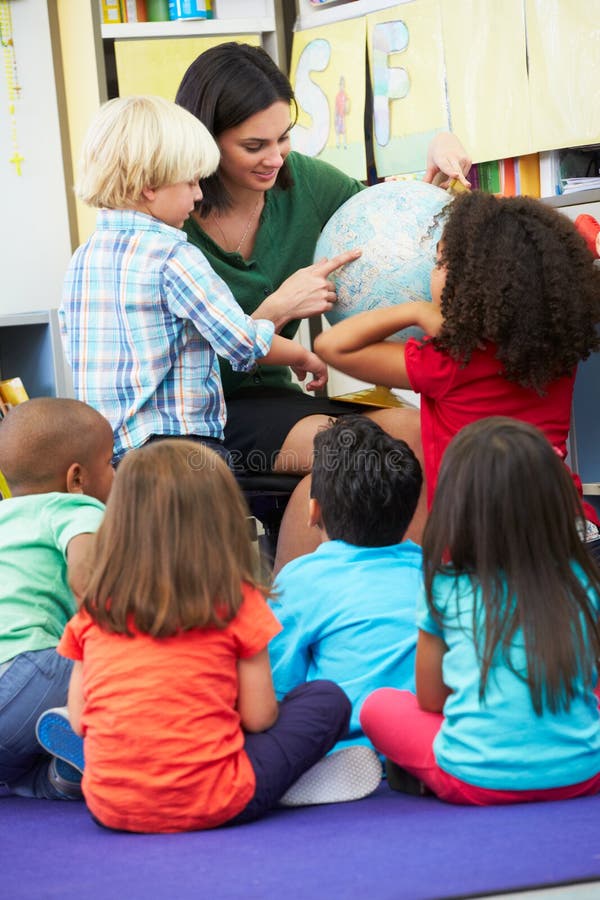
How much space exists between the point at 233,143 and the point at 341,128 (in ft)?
5.04

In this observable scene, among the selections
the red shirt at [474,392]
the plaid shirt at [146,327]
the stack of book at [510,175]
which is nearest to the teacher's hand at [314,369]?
the plaid shirt at [146,327]

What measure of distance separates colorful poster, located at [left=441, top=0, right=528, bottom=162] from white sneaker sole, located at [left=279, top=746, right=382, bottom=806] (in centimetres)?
226

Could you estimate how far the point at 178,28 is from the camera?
149 inches

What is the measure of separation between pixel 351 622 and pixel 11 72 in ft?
9.16

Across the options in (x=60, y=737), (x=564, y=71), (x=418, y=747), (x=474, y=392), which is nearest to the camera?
(x=418, y=747)

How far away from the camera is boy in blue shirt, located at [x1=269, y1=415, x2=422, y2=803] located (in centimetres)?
180

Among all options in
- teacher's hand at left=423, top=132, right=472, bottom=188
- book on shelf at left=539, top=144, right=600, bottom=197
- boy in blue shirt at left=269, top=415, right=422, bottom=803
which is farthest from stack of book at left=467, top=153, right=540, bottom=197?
boy in blue shirt at left=269, top=415, right=422, bottom=803

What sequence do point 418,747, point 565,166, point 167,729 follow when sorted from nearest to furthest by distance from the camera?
point 167,729 → point 418,747 → point 565,166

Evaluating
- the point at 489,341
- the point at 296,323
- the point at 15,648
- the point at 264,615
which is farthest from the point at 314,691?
the point at 296,323

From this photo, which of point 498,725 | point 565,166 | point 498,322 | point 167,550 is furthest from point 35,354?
point 498,725

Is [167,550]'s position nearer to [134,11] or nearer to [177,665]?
[177,665]

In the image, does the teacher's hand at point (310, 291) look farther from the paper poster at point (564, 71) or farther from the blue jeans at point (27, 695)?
the paper poster at point (564, 71)

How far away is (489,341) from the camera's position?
6.88ft

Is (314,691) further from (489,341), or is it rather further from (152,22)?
(152,22)
